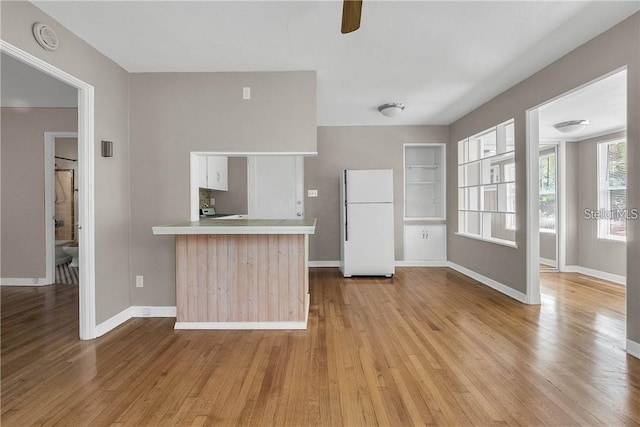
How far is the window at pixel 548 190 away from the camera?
5379mm

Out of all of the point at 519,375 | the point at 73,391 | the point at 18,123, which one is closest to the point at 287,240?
the point at 73,391

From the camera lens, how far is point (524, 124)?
3.44 metres

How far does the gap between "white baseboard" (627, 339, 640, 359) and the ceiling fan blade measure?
291 centimetres

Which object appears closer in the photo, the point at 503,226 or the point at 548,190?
the point at 548,190

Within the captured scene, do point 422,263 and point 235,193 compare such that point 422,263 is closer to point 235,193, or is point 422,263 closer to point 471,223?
point 471,223

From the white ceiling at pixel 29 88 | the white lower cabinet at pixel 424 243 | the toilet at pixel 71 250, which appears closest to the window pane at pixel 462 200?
the white lower cabinet at pixel 424 243

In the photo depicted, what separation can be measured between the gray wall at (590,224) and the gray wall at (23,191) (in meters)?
7.98

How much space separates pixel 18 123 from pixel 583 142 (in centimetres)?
853

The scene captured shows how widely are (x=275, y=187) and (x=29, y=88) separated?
10.8 feet

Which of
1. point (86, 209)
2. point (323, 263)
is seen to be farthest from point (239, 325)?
point (323, 263)

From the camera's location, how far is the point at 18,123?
4.23 m

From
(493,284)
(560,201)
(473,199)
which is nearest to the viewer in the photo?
(493,284)

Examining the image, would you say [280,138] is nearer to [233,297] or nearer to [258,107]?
[258,107]

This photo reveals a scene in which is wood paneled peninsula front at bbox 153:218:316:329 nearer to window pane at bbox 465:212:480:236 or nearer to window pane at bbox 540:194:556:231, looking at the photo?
window pane at bbox 465:212:480:236
